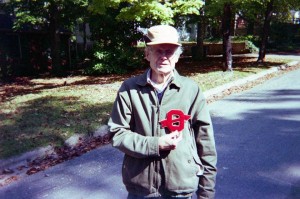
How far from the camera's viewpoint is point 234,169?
480 centimetres

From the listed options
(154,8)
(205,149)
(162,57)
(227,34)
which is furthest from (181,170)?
(227,34)

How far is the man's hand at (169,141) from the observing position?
203 cm

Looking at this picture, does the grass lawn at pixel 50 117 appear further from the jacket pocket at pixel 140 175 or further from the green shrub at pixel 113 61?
the green shrub at pixel 113 61

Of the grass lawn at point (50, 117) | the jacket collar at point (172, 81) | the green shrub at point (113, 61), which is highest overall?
the jacket collar at point (172, 81)

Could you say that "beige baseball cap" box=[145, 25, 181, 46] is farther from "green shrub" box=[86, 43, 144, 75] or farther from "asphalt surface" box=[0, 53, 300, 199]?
"green shrub" box=[86, 43, 144, 75]

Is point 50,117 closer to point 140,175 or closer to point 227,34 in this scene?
point 140,175

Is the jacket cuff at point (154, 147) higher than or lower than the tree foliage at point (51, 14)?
lower

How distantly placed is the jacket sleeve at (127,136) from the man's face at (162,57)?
271mm

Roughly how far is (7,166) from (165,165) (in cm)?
376

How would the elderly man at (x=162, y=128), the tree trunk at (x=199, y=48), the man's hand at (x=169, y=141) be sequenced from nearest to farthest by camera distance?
the man's hand at (x=169, y=141)
the elderly man at (x=162, y=128)
the tree trunk at (x=199, y=48)

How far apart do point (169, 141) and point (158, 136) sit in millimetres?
161

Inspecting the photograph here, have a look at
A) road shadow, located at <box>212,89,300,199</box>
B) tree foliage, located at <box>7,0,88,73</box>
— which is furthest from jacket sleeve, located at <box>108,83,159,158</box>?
tree foliage, located at <box>7,0,88,73</box>

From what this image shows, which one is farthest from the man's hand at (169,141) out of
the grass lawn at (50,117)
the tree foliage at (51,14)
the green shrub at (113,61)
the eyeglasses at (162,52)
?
the green shrub at (113,61)

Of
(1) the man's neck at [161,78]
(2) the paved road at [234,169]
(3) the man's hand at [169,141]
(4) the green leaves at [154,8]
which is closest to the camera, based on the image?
(3) the man's hand at [169,141]
